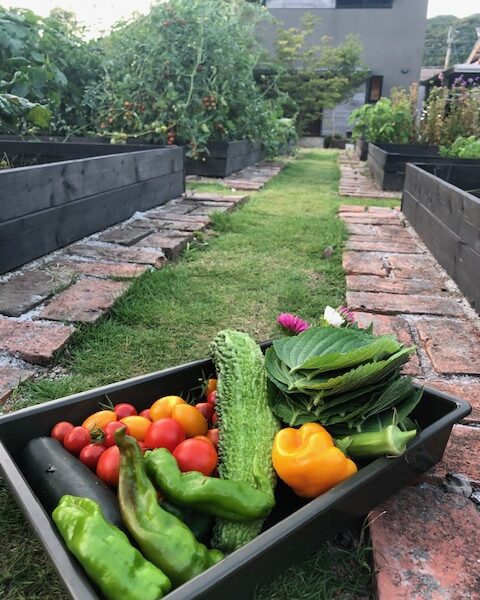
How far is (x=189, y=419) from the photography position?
133 cm

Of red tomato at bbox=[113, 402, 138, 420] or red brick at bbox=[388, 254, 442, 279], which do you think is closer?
red tomato at bbox=[113, 402, 138, 420]

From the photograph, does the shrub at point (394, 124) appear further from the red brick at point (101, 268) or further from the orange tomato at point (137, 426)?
the orange tomato at point (137, 426)

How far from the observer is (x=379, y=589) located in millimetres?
1077

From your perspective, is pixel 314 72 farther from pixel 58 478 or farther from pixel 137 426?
pixel 58 478

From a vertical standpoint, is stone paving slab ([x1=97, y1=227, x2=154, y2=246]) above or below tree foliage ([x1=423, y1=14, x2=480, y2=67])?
below

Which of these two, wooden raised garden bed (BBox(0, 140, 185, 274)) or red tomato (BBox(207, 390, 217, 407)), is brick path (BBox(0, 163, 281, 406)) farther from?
red tomato (BBox(207, 390, 217, 407))

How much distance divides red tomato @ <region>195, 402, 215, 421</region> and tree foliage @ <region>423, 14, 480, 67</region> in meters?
51.2

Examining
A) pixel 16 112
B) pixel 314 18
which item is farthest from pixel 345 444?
pixel 314 18

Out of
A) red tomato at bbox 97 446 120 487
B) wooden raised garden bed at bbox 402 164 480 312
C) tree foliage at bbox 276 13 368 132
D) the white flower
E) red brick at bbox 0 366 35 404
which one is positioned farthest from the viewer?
tree foliage at bbox 276 13 368 132

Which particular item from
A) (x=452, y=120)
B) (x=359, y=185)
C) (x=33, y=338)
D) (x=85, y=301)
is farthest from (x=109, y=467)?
(x=452, y=120)

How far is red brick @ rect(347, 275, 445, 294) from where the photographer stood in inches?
116

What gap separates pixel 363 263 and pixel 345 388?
2.34m

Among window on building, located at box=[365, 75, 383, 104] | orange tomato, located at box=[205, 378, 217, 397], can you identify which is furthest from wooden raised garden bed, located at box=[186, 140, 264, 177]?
window on building, located at box=[365, 75, 383, 104]

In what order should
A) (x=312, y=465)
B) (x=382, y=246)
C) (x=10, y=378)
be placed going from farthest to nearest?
(x=382, y=246) < (x=10, y=378) < (x=312, y=465)
